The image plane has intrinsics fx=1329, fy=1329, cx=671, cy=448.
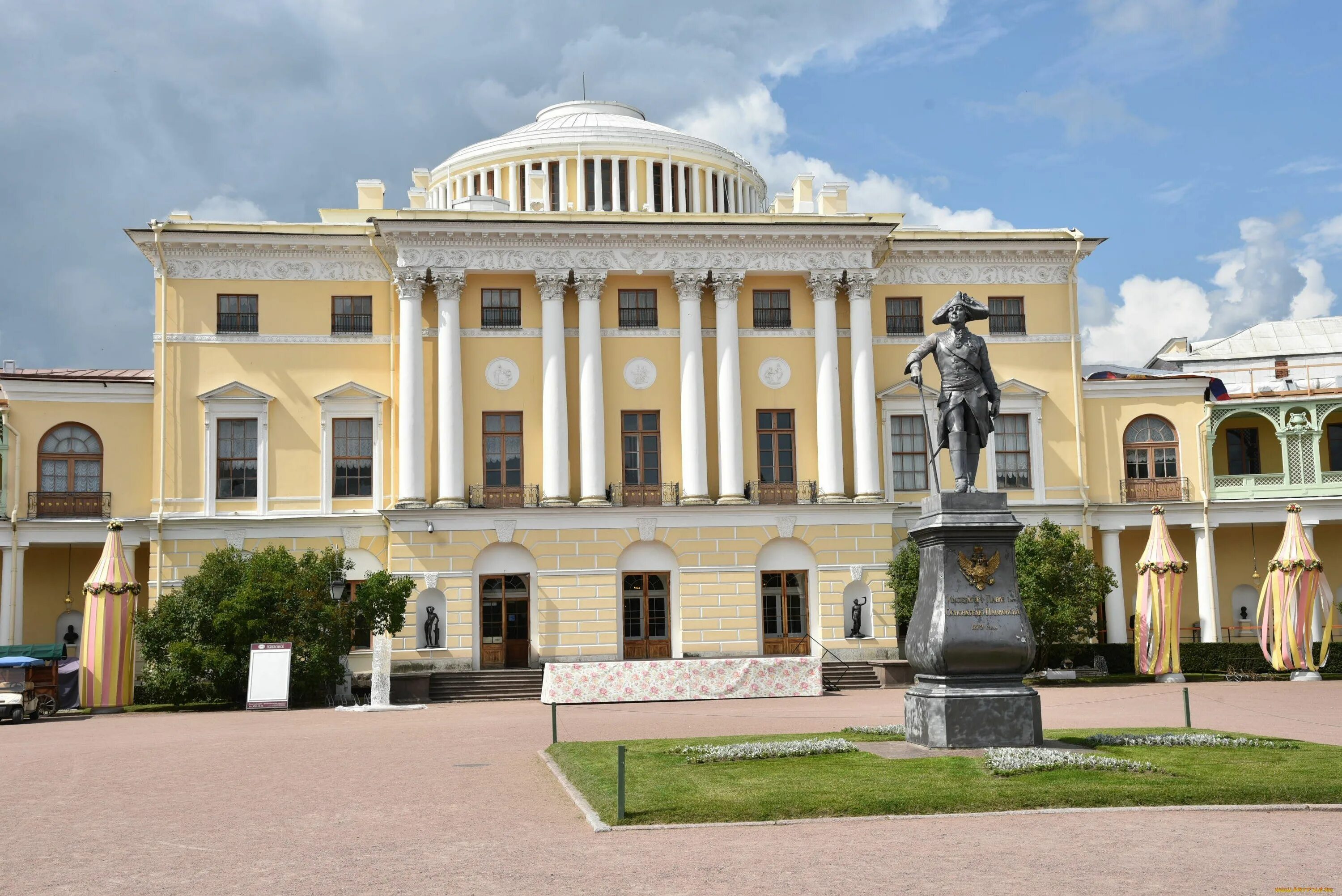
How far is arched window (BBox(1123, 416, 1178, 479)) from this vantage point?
46188 millimetres

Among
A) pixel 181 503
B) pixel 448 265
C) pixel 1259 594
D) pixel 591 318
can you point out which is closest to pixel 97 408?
pixel 181 503

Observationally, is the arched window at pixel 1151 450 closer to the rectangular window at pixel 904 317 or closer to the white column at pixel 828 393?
the rectangular window at pixel 904 317

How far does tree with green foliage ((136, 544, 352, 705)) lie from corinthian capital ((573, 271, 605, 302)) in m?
12.0

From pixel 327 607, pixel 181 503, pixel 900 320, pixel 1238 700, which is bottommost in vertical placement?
pixel 1238 700

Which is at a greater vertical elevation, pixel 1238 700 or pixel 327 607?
pixel 327 607

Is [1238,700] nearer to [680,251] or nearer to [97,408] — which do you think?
[680,251]

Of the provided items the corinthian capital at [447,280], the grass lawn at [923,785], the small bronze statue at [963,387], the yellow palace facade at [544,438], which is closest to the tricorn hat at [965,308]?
the small bronze statue at [963,387]

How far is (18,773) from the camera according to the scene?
19.7 meters

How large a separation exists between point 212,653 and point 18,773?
15.0 metres

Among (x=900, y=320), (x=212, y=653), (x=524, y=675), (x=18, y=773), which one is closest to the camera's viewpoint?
(x=18, y=773)

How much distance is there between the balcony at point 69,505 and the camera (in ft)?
138

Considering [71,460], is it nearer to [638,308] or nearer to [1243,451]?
[638,308]

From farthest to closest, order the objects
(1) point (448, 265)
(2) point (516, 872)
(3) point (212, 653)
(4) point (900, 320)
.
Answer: (4) point (900, 320) < (1) point (448, 265) < (3) point (212, 653) < (2) point (516, 872)

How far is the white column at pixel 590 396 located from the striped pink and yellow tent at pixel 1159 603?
16.2 meters
